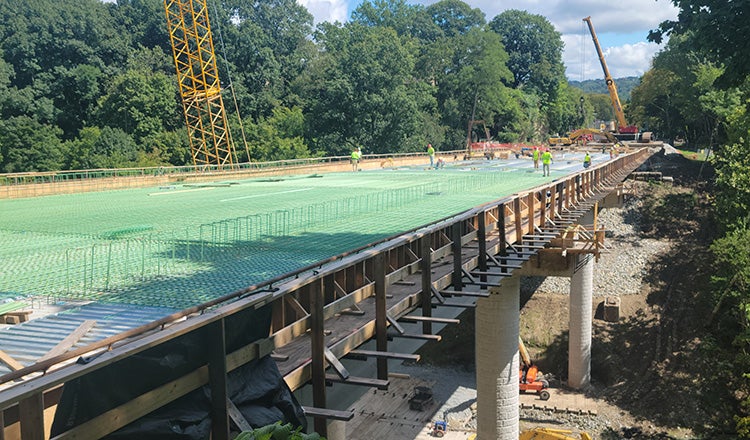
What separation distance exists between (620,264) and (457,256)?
31.8m

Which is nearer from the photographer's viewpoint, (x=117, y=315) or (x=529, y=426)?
(x=117, y=315)

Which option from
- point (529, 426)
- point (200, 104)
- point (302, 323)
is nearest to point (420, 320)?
point (302, 323)

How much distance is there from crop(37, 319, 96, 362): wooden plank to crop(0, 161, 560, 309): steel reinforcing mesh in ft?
4.10

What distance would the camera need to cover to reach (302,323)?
20.3 feet

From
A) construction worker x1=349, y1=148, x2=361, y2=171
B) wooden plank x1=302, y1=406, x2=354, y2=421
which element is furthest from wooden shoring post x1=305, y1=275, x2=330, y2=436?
construction worker x1=349, y1=148, x2=361, y2=171

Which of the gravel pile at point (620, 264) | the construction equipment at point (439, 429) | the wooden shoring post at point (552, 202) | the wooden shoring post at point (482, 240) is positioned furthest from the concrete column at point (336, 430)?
the gravel pile at point (620, 264)

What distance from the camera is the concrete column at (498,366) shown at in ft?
65.4

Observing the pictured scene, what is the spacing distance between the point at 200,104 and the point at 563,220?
150 feet

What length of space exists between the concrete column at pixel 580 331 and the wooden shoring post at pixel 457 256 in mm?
20417

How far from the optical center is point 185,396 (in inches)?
185

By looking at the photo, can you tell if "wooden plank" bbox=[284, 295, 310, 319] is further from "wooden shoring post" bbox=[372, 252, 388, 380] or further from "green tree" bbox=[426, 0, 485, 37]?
"green tree" bbox=[426, 0, 485, 37]

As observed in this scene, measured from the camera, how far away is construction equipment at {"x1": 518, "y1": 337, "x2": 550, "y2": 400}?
28.5 metres

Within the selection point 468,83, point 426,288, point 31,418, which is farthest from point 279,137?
point 31,418

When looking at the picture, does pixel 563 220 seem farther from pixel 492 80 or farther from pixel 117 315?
pixel 492 80
